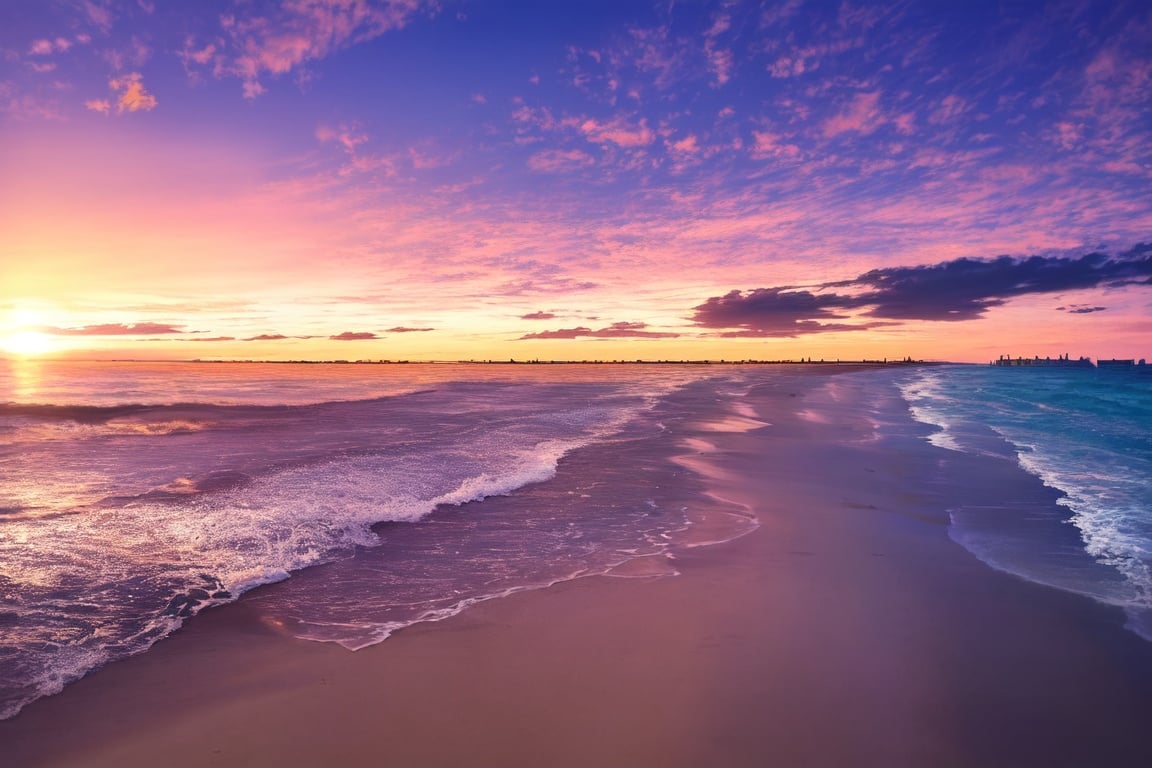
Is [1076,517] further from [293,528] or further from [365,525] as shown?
[293,528]

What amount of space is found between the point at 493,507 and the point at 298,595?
4727 millimetres

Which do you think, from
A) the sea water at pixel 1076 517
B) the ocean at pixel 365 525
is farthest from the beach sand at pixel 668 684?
the sea water at pixel 1076 517

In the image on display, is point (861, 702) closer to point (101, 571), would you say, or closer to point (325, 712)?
point (325, 712)

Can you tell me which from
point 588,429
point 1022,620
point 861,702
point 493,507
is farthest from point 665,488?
point 588,429

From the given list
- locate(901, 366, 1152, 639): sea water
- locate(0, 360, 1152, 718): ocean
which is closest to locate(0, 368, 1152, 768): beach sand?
locate(0, 360, 1152, 718): ocean

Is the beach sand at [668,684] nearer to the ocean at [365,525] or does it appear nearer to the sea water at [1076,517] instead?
the ocean at [365,525]

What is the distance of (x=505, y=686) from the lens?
5195mm

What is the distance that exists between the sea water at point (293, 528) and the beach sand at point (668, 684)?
551 millimetres

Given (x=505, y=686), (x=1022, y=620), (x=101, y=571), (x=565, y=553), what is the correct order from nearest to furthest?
(x=505, y=686) → (x=1022, y=620) → (x=101, y=571) → (x=565, y=553)

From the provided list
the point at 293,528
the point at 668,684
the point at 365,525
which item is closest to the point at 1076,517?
the point at 668,684

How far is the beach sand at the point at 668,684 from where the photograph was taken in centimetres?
439

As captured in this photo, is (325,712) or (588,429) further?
(588,429)

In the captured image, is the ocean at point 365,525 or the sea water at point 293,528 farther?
the ocean at point 365,525

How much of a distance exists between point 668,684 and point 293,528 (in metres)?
7.07
